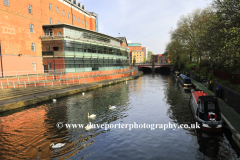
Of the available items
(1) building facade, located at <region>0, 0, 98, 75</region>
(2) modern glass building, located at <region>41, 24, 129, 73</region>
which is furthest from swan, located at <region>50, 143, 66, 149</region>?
(2) modern glass building, located at <region>41, 24, 129, 73</region>

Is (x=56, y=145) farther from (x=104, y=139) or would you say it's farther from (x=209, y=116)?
(x=209, y=116)

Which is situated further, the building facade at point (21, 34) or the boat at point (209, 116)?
the building facade at point (21, 34)

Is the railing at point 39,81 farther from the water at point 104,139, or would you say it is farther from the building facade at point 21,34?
the water at point 104,139

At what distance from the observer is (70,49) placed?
1268 inches

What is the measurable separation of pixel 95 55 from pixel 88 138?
103 feet

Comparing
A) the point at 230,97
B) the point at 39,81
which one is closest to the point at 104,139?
the point at 230,97

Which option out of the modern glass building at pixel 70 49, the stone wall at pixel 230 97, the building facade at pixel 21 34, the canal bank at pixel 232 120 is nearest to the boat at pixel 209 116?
the canal bank at pixel 232 120

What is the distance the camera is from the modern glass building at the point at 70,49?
3127cm

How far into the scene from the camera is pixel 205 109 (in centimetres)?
1055

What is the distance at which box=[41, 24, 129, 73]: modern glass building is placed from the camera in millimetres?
31266

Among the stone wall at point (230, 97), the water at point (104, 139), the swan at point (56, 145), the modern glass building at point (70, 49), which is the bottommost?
the water at point (104, 139)

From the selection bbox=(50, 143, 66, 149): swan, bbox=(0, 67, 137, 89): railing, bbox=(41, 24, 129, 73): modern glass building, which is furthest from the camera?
bbox=(41, 24, 129, 73): modern glass building

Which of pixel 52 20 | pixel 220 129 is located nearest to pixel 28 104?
pixel 220 129

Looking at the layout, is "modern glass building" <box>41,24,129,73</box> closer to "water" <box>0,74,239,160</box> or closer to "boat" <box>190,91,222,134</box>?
"water" <box>0,74,239,160</box>
